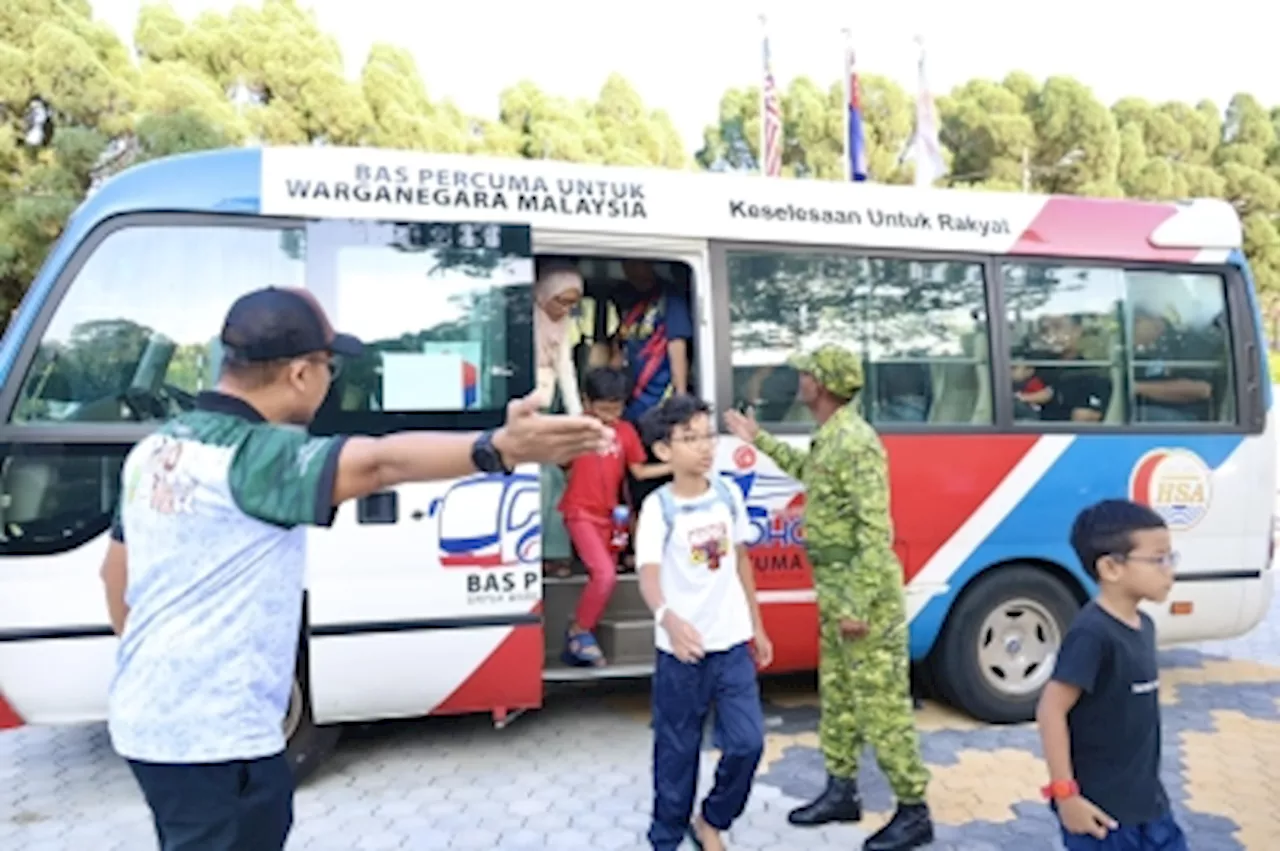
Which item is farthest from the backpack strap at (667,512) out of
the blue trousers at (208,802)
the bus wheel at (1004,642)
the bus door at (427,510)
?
the bus wheel at (1004,642)

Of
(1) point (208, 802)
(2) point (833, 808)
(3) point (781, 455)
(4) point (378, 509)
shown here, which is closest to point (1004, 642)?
(2) point (833, 808)

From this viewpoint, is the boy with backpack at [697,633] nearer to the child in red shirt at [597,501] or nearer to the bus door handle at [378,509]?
the bus door handle at [378,509]

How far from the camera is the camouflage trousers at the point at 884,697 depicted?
3.93 meters

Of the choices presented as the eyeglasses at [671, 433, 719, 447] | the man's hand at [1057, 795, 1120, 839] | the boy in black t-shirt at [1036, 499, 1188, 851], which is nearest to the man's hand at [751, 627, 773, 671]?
the eyeglasses at [671, 433, 719, 447]

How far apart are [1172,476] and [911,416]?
155cm

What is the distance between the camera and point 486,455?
1915 mm

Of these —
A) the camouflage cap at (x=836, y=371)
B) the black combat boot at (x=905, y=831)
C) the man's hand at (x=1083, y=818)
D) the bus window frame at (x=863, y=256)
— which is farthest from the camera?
the bus window frame at (x=863, y=256)

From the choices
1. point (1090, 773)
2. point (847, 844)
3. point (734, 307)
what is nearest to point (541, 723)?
point (847, 844)

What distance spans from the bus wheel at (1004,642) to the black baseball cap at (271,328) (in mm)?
4314

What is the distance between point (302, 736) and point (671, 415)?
2385mm

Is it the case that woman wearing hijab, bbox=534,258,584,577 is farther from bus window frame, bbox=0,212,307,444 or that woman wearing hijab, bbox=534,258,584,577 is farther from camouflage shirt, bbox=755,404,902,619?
camouflage shirt, bbox=755,404,902,619

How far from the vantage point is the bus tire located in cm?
454

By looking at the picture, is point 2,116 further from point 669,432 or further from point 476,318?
point 669,432

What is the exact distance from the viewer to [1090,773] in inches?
106
